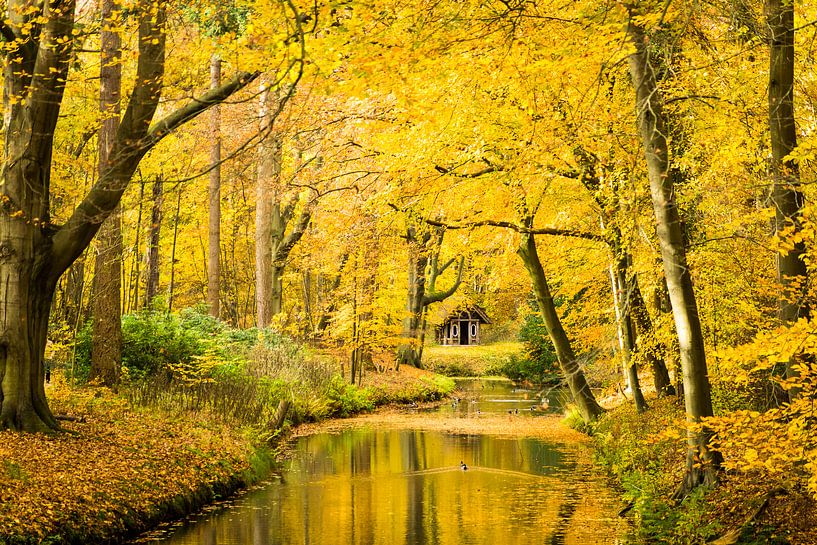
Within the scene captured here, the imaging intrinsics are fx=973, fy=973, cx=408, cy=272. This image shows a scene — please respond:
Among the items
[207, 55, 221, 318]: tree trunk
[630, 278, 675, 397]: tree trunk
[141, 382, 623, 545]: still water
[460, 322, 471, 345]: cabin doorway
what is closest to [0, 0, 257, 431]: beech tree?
[141, 382, 623, 545]: still water

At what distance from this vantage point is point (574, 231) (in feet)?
59.3

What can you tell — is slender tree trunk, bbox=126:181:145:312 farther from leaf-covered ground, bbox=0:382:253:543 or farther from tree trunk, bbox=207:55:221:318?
leaf-covered ground, bbox=0:382:253:543

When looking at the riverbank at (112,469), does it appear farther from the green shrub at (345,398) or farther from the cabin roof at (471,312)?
the cabin roof at (471,312)

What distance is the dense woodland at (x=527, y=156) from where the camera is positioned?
900cm

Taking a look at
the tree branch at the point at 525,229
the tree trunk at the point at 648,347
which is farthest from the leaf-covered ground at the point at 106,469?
the tree trunk at the point at 648,347

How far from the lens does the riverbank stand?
8961 mm

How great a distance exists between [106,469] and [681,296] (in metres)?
6.62

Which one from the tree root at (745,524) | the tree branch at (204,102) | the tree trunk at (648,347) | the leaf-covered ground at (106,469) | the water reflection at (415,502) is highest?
the tree branch at (204,102)

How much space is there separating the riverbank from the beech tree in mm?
954

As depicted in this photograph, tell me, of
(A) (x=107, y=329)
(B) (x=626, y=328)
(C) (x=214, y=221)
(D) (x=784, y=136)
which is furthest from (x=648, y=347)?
(C) (x=214, y=221)

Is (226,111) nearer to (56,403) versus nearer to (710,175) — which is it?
(56,403)

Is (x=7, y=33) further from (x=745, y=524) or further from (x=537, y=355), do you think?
(x=537, y=355)

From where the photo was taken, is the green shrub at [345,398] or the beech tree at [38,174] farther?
the green shrub at [345,398]

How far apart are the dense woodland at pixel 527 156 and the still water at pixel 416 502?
192 centimetres
